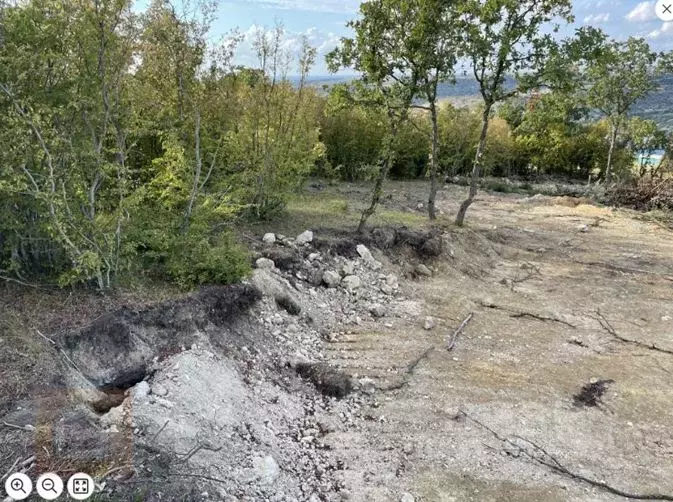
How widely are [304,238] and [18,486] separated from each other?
5573mm

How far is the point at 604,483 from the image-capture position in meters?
4.08

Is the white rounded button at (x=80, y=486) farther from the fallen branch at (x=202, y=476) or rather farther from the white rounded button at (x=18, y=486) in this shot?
the fallen branch at (x=202, y=476)

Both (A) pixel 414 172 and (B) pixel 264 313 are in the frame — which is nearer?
(B) pixel 264 313

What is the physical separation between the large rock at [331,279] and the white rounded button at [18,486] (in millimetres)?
4800

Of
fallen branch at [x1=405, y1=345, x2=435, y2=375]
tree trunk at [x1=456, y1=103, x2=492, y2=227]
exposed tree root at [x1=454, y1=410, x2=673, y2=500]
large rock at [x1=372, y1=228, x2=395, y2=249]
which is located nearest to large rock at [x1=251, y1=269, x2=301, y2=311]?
fallen branch at [x1=405, y1=345, x2=435, y2=375]

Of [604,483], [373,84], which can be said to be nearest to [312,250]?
[373,84]

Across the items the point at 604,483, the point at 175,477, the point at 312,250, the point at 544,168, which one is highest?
the point at 544,168

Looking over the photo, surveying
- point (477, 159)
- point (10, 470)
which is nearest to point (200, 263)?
point (10, 470)

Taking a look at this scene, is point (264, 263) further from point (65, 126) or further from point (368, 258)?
point (65, 126)

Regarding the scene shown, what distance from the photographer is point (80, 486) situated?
279cm

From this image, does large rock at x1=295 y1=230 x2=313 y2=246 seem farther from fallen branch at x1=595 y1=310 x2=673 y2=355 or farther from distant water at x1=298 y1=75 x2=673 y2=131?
fallen branch at x1=595 y1=310 x2=673 y2=355

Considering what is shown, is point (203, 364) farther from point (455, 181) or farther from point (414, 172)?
point (455, 181)

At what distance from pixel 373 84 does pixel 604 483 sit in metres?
7.58

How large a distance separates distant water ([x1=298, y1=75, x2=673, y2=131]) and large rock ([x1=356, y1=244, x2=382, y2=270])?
3071 millimetres
